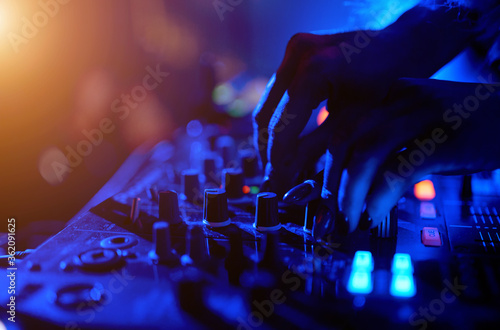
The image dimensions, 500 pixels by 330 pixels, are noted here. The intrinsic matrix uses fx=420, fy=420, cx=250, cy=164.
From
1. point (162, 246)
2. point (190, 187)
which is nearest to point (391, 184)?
point (162, 246)

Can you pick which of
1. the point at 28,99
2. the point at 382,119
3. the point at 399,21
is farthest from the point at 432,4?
the point at 28,99

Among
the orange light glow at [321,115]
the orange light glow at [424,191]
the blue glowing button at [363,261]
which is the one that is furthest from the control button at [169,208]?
the orange light glow at [321,115]

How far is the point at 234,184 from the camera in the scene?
110 cm

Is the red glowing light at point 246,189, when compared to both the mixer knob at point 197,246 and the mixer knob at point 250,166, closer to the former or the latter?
the mixer knob at point 250,166

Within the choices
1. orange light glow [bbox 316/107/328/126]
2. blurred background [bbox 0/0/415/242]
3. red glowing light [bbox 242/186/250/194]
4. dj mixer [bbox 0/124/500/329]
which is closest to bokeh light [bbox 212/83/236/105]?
blurred background [bbox 0/0/415/242]

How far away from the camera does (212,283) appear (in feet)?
2.05

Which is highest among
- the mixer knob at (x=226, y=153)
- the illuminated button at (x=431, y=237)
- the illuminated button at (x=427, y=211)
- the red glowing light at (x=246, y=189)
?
the mixer knob at (x=226, y=153)

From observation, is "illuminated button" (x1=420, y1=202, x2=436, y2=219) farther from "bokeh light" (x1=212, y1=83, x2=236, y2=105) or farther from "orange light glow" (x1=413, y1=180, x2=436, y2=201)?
"bokeh light" (x1=212, y1=83, x2=236, y2=105)

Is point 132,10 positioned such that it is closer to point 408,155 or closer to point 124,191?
point 124,191

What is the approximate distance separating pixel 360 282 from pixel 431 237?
0.24 metres

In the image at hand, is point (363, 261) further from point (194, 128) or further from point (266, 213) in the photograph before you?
point (194, 128)

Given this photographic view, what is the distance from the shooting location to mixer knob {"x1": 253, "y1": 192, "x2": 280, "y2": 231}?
33.5 inches

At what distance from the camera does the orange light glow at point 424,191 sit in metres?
1.05

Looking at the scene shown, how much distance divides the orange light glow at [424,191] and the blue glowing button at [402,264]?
1.28 ft
